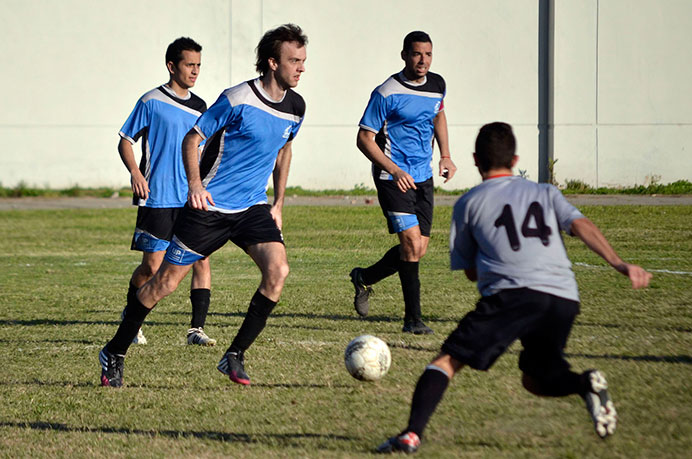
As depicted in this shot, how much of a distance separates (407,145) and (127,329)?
289 centimetres

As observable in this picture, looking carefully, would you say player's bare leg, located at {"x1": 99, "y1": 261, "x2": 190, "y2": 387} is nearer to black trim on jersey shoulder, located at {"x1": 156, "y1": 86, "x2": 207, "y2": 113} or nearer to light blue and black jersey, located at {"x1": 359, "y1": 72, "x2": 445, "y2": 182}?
black trim on jersey shoulder, located at {"x1": 156, "y1": 86, "x2": 207, "y2": 113}

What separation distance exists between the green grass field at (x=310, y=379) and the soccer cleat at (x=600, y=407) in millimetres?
129

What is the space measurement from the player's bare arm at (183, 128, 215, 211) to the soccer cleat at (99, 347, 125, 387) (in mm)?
1021

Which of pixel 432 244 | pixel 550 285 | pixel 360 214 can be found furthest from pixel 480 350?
pixel 360 214

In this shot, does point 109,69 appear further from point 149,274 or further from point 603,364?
point 603,364

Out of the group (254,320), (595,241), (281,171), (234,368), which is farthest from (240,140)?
(595,241)

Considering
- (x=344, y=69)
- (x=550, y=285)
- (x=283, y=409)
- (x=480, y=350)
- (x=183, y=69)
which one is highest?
(x=344, y=69)

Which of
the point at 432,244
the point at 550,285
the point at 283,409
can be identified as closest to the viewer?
the point at 550,285

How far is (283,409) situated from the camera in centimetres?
479

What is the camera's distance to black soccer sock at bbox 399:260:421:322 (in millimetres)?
6898

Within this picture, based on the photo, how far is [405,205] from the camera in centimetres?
721

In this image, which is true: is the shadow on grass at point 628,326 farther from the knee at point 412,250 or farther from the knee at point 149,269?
the knee at point 149,269

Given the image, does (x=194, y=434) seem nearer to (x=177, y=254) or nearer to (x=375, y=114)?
(x=177, y=254)

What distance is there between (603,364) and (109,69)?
20705mm
